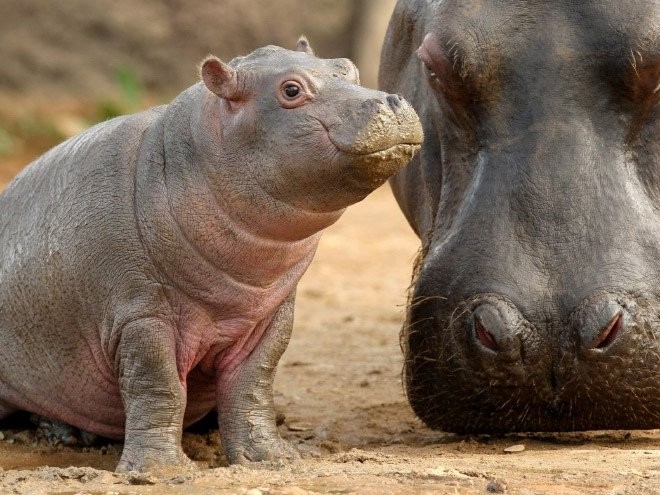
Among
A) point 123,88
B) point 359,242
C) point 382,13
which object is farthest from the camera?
point 382,13

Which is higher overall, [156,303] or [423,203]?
[423,203]

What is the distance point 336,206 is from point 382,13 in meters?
11.8

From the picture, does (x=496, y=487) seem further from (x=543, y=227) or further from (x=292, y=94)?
(x=292, y=94)

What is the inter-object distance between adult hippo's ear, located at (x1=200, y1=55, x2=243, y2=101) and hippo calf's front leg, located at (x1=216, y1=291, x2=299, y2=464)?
77 cm

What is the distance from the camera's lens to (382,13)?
15266 mm

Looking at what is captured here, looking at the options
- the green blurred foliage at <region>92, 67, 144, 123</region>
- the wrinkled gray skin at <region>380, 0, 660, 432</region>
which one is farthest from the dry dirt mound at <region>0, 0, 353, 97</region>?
the wrinkled gray skin at <region>380, 0, 660, 432</region>

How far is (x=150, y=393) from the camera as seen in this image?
397 centimetres

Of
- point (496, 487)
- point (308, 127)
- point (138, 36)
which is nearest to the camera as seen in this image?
point (496, 487)

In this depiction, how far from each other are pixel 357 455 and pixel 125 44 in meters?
11.5

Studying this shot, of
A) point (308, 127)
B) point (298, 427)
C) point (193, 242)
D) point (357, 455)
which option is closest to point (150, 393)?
point (193, 242)

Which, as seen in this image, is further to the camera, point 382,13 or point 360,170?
point 382,13

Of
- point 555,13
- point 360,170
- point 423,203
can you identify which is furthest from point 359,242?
point 360,170

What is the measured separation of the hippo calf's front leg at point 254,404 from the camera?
4117 mm

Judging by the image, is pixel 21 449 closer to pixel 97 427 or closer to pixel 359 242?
pixel 97 427
